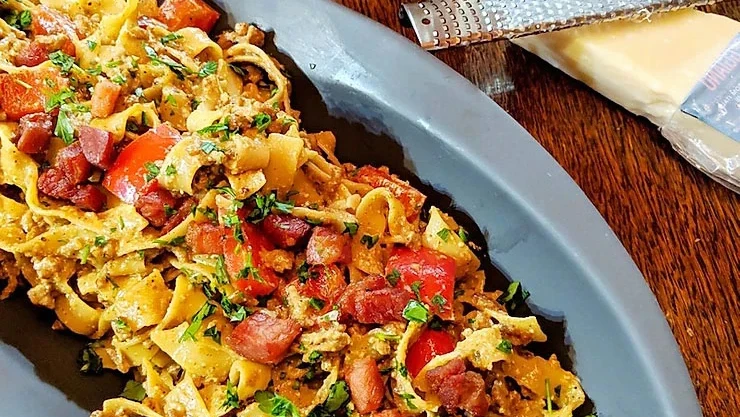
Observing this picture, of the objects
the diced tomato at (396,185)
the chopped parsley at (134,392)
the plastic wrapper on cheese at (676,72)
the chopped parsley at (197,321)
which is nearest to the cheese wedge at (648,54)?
the plastic wrapper on cheese at (676,72)

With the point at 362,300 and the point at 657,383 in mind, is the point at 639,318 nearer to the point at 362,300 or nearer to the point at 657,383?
the point at 657,383

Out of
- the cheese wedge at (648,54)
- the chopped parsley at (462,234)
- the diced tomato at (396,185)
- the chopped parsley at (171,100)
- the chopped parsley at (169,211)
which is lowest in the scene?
the chopped parsley at (169,211)

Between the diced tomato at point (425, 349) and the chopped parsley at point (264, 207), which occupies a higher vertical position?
the chopped parsley at point (264, 207)

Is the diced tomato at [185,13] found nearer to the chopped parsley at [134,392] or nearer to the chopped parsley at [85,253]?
the chopped parsley at [85,253]

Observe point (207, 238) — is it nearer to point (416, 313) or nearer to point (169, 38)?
point (416, 313)

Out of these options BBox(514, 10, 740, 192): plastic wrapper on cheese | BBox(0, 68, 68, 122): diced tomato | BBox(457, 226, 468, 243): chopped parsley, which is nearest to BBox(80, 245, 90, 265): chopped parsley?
BBox(0, 68, 68, 122): diced tomato

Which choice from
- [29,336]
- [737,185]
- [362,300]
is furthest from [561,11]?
[29,336]

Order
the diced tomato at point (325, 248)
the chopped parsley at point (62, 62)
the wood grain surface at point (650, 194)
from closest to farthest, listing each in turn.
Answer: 1. the diced tomato at point (325, 248)
2. the chopped parsley at point (62, 62)
3. the wood grain surface at point (650, 194)
